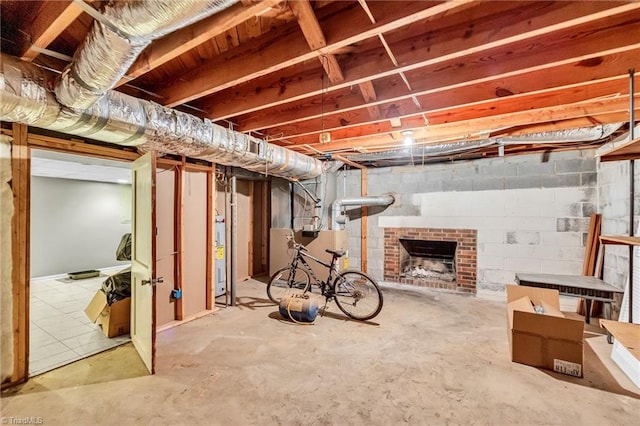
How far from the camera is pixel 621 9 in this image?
1.21 metres

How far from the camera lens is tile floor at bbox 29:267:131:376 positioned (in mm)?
2395

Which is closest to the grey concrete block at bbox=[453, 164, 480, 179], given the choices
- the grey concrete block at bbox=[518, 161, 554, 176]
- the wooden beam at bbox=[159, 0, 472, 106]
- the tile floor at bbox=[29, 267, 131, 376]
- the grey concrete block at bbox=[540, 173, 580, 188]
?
the grey concrete block at bbox=[518, 161, 554, 176]

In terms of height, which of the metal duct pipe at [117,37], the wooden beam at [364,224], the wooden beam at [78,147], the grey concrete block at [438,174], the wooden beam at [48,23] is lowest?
the wooden beam at [364,224]

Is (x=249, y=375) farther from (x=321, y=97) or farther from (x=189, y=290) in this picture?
(x=321, y=97)

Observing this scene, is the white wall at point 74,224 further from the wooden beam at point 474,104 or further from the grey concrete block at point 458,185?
the grey concrete block at point 458,185

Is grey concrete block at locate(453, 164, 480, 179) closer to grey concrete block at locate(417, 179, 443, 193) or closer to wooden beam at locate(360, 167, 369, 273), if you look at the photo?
grey concrete block at locate(417, 179, 443, 193)

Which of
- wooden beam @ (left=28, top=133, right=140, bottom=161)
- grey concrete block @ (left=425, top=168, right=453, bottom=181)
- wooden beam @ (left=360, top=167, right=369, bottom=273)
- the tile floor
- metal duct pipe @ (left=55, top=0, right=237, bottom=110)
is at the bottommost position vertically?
the tile floor

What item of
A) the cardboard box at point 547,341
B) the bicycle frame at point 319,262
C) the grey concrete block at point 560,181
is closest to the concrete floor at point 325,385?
the cardboard box at point 547,341

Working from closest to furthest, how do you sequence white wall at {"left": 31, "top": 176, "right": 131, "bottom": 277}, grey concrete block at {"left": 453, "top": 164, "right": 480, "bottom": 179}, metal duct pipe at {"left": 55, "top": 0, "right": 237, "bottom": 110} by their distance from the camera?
metal duct pipe at {"left": 55, "top": 0, "right": 237, "bottom": 110} → grey concrete block at {"left": 453, "top": 164, "right": 480, "bottom": 179} → white wall at {"left": 31, "top": 176, "right": 131, "bottom": 277}

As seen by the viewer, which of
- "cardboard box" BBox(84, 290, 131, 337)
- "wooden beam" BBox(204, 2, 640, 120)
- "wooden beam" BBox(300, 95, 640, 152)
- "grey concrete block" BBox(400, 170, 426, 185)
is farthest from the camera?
"grey concrete block" BBox(400, 170, 426, 185)

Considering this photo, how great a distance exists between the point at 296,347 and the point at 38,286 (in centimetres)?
512

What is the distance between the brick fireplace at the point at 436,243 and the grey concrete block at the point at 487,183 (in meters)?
0.65

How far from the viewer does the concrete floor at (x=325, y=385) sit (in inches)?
67.4

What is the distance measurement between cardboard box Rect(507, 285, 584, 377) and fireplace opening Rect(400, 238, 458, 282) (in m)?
2.19
